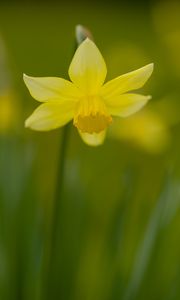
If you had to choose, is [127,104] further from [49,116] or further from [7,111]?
[7,111]

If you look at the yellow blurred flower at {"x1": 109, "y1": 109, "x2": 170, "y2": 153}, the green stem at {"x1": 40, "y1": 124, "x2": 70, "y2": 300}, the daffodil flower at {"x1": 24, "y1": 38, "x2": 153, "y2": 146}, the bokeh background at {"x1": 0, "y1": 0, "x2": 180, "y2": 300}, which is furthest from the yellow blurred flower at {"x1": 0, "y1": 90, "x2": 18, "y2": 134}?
the daffodil flower at {"x1": 24, "y1": 38, "x2": 153, "y2": 146}

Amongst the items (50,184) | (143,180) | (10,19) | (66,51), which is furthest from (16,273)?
(10,19)

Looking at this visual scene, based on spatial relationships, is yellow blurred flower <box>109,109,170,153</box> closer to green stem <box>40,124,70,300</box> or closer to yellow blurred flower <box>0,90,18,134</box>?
yellow blurred flower <box>0,90,18,134</box>

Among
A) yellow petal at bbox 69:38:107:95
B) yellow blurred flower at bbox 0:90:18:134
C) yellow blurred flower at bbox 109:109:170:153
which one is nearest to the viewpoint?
yellow petal at bbox 69:38:107:95

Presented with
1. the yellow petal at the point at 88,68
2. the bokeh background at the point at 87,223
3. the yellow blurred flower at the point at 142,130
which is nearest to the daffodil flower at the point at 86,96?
the yellow petal at the point at 88,68

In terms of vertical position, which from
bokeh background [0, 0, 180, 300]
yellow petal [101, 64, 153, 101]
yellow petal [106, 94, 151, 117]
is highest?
yellow petal [101, 64, 153, 101]

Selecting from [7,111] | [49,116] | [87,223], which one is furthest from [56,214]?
[7,111]
